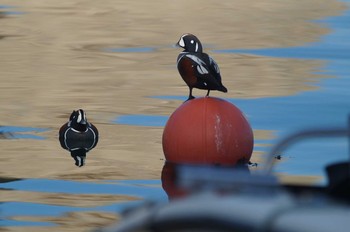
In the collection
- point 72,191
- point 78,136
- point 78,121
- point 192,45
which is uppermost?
point 192,45

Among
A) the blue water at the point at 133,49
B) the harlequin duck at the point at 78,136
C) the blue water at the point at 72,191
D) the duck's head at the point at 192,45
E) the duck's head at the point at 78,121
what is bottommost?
the blue water at the point at 72,191

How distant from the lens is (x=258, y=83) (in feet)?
58.0

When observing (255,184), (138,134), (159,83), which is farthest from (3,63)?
(255,184)

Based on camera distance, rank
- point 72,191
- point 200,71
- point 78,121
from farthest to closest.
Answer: point 200,71 < point 78,121 < point 72,191

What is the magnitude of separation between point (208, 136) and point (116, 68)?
7.33 meters

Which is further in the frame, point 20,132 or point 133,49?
point 133,49

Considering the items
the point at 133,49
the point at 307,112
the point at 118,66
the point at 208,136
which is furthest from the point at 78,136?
the point at 133,49

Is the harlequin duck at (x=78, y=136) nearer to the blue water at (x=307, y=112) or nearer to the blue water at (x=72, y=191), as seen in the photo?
the blue water at (x=307, y=112)

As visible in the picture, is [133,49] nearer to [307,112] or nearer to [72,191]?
[307,112]

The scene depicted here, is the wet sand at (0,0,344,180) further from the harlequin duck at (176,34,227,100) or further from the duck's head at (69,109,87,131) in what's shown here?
the harlequin duck at (176,34,227,100)

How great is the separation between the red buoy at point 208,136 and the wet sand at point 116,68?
0.31 m

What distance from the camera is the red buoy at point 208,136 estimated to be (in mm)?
11977

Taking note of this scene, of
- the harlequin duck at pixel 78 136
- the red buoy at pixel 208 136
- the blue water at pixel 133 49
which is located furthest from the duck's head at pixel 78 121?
the blue water at pixel 133 49

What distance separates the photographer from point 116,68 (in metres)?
19.2
